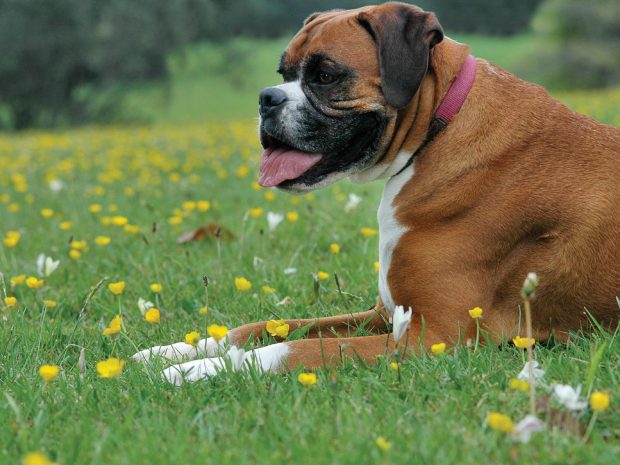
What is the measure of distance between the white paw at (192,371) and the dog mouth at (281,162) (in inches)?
41.4

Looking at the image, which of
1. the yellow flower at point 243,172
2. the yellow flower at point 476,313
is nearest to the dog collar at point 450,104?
the yellow flower at point 476,313

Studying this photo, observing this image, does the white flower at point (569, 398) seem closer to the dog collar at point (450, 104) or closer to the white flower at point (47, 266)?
the dog collar at point (450, 104)

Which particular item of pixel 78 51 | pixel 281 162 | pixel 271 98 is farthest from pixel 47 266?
pixel 78 51

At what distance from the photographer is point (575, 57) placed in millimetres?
32250

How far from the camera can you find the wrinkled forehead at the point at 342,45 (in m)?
3.52

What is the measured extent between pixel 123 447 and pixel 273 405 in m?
0.50

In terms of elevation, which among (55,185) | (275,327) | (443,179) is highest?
(443,179)

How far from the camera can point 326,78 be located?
3.58 m

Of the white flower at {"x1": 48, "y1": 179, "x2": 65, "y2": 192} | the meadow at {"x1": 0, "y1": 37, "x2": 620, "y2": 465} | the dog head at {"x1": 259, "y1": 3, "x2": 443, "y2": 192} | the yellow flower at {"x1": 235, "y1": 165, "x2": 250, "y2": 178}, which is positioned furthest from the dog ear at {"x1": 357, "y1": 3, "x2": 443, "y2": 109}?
the yellow flower at {"x1": 235, "y1": 165, "x2": 250, "y2": 178}

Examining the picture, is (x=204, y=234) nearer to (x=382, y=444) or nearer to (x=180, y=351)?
(x=180, y=351)

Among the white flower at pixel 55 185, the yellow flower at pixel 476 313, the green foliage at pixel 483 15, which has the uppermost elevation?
the yellow flower at pixel 476 313

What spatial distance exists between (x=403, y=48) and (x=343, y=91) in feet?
1.04

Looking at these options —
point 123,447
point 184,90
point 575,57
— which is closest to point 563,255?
point 123,447

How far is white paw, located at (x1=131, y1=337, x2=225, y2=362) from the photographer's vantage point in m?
3.26
